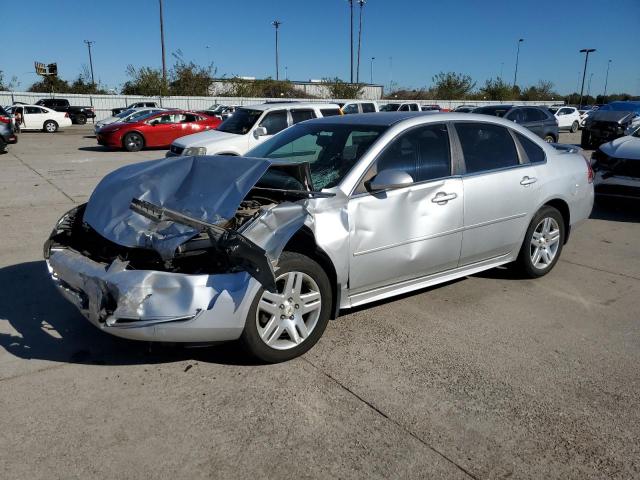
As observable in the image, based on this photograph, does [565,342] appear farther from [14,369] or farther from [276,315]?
[14,369]

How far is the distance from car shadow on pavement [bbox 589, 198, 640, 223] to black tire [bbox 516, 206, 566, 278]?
12.5ft

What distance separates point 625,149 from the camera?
8.62m

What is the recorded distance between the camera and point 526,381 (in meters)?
3.46

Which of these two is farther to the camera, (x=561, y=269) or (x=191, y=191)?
(x=561, y=269)

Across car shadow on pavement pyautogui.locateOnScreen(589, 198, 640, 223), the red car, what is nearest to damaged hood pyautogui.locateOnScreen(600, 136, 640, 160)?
car shadow on pavement pyautogui.locateOnScreen(589, 198, 640, 223)

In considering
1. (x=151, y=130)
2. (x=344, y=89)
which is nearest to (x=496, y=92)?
(x=344, y=89)

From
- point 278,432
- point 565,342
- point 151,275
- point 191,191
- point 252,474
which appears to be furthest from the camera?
point 565,342

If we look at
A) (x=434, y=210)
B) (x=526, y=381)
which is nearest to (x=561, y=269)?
(x=434, y=210)

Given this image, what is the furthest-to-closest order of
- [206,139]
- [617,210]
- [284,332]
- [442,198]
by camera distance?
[206,139]
[617,210]
[442,198]
[284,332]

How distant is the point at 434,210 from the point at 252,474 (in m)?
2.55

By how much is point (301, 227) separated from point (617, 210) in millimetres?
8022

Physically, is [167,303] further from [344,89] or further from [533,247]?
[344,89]

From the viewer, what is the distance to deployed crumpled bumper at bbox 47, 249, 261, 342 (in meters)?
3.13

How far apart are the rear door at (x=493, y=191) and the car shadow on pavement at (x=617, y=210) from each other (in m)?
4.50
